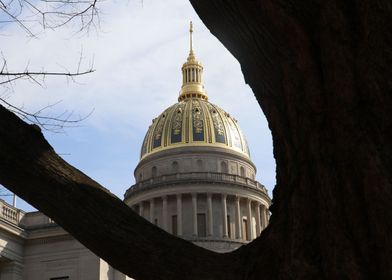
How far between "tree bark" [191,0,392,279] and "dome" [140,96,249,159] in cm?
6937

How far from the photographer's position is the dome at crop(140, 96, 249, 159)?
74.1m

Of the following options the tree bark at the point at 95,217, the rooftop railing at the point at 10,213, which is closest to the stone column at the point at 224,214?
the rooftop railing at the point at 10,213

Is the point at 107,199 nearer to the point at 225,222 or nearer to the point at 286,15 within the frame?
the point at 286,15

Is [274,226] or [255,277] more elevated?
[274,226]

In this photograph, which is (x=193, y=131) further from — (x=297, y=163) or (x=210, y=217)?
(x=297, y=163)

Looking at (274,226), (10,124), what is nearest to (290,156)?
(274,226)

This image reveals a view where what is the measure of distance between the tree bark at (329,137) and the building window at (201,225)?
64.4m

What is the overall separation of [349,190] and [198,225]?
216 feet

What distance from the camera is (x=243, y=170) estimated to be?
74688mm

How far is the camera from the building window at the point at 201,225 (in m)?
67.8

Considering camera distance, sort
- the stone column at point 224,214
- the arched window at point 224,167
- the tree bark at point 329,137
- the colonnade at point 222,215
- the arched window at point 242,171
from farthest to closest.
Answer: the arched window at point 242,171 < the arched window at point 224,167 < the colonnade at point 222,215 < the stone column at point 224,214 < the tree bark at point 329,137

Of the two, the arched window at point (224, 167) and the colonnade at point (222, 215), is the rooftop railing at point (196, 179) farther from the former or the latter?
the arched window at point (224, 167)

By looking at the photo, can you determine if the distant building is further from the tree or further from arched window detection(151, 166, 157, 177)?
the tree

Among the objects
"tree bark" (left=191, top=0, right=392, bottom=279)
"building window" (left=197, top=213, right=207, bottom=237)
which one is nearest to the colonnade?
"building window" (left=197, top=213, right=207, bottom=237)
